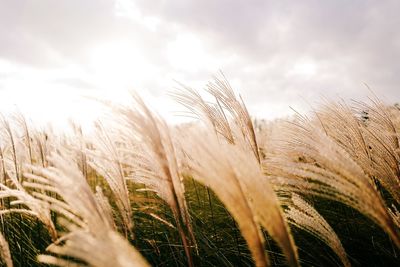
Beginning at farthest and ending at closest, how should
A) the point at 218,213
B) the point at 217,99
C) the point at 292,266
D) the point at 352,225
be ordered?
1. the point at 218,213
2. the point at 352,225
3. the point at 217,99
4. the point at 292,266

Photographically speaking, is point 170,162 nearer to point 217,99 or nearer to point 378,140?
point 217,99

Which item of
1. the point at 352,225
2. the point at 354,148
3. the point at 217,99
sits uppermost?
the point at 217,99

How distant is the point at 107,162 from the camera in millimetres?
1829

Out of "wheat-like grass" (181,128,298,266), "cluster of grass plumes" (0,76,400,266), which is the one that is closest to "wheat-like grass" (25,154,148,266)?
"cluster of grass plumes" (0,76,400,266)

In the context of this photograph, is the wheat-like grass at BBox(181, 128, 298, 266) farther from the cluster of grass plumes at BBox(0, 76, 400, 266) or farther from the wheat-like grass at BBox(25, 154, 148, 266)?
the wheat-like grass at BBox(25, 154, 148, 266)

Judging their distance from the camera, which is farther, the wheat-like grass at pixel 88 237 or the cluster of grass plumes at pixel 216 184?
the cluster of grass plumes at pixel 216 184

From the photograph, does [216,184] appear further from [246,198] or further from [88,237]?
[88,237]

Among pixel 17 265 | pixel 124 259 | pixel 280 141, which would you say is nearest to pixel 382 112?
pixel 280 141

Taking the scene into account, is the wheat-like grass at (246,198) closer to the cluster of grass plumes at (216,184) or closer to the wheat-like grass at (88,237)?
the cluster of grass plumes at (216,184)

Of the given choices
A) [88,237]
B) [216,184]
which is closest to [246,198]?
[216,184]

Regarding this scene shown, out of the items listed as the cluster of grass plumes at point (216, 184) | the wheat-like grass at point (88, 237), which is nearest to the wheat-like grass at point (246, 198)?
the cluster of grass plumes at point (216, 184)

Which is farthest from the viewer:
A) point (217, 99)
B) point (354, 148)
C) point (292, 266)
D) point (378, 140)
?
point (217, 99)

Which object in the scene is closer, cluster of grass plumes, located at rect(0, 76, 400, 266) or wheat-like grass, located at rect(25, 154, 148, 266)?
wheat-like grass, located at rect(25, 154, 148, 266)

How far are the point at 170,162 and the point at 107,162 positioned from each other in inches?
26.8
